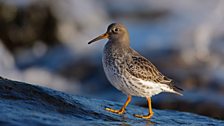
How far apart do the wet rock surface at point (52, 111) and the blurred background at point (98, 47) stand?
6413mm

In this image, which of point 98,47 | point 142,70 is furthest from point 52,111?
point 98,47

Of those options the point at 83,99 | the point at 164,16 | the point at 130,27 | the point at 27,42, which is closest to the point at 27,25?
the point at 27,42

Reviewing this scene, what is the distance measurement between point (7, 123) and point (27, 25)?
1427 cm

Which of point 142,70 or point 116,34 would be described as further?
point 116,34

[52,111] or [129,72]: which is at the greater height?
[129,72]

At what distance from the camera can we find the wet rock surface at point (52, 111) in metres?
7.48

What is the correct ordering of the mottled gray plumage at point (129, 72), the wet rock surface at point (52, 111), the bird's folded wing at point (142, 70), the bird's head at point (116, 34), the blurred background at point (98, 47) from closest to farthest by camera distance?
the wet rock surface at point (52, 111) → the mottled gray plumage at point (129, 72) → the bird's folded wing at point (142, 70) → the bird's head at point (116, 34) → the blurred background at point (98, 47)

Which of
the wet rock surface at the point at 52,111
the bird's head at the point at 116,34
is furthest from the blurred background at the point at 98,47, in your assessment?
the wet rock surface at the point at 52,111

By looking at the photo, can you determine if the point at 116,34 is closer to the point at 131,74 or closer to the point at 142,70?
the point at 142,70

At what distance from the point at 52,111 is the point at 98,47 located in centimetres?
1250

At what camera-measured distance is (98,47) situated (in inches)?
809

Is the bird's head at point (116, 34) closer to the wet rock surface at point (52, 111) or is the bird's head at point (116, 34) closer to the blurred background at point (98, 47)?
the wet rock surface at point (52, 111)

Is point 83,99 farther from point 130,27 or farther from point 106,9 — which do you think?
point 106,9

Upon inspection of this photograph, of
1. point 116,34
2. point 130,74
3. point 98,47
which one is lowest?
point 130,74
